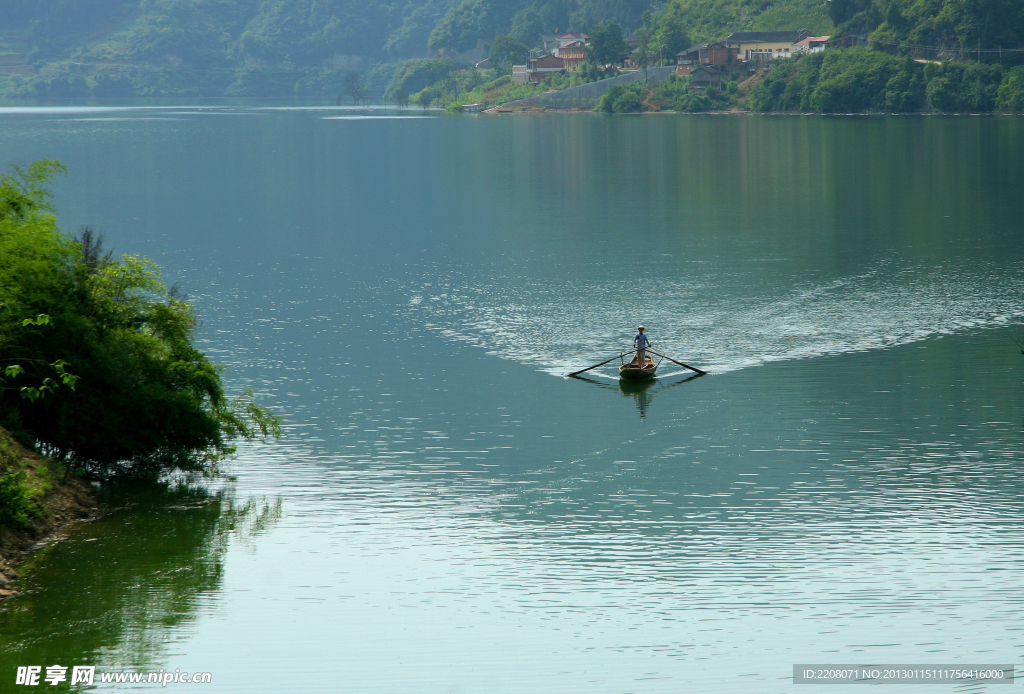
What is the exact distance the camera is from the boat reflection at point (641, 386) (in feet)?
143

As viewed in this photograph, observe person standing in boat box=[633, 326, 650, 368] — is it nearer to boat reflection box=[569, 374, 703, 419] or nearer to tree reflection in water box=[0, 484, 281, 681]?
boat reflection box=[569, 374, 703, 419]

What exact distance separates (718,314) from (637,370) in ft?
46.8

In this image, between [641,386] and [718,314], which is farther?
[718,314]

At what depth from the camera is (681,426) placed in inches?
1558

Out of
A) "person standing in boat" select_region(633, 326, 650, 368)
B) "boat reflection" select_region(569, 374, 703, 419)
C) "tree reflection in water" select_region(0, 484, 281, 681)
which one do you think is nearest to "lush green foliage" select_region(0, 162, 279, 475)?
"tree reflection in water" select_region(0, 484, 281, 681)

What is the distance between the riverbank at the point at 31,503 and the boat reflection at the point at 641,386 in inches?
837

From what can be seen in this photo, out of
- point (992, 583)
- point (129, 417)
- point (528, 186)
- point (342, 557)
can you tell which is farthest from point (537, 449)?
point (528, 186)

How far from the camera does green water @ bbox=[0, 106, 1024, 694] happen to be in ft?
77.8

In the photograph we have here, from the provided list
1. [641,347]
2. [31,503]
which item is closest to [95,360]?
[31,503]

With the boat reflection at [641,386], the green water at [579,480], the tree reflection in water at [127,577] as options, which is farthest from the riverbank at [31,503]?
the boat reflection at [641,386]

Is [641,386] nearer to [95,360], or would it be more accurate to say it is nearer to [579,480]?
[579,480]

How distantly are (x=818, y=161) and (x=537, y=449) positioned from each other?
105 meters

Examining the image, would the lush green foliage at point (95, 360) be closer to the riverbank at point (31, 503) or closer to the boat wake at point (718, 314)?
the riverbank at point (31, 503)

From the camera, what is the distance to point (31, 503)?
28172 mm
